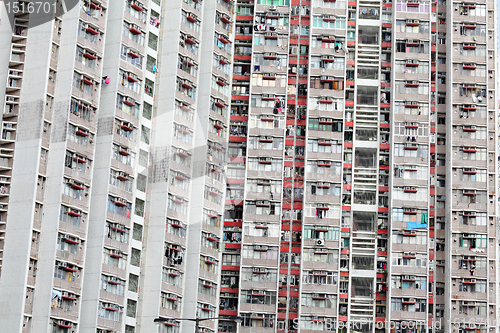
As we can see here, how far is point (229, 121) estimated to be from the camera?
114 metres

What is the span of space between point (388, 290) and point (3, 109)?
40.8m

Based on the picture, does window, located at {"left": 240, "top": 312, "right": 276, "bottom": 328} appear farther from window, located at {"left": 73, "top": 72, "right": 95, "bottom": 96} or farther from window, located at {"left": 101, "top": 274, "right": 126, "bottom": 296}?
window, located at {"left": 73, "top": 72, "right": 95, "bottom": 96}

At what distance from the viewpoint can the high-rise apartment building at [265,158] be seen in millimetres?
95562

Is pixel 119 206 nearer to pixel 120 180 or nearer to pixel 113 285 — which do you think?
pixel 120 180

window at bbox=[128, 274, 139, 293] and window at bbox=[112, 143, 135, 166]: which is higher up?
window at bbox=[112, 143, 135, 166]

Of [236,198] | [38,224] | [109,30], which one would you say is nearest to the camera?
[38,224]

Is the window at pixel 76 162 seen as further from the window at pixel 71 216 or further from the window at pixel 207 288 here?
the window at pixel 207 288

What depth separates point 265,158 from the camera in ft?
366

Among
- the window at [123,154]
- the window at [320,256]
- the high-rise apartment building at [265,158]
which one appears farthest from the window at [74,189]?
the window at [320,256]

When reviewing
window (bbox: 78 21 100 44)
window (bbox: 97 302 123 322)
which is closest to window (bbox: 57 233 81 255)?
window (bbox: 97 302 123 322)

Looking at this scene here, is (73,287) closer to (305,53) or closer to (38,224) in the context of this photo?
(38,224)

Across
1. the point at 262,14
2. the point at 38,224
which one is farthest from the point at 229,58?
the point at 38,224

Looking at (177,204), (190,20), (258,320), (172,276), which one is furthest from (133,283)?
(190,20)

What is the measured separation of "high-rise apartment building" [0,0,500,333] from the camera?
314 ft
